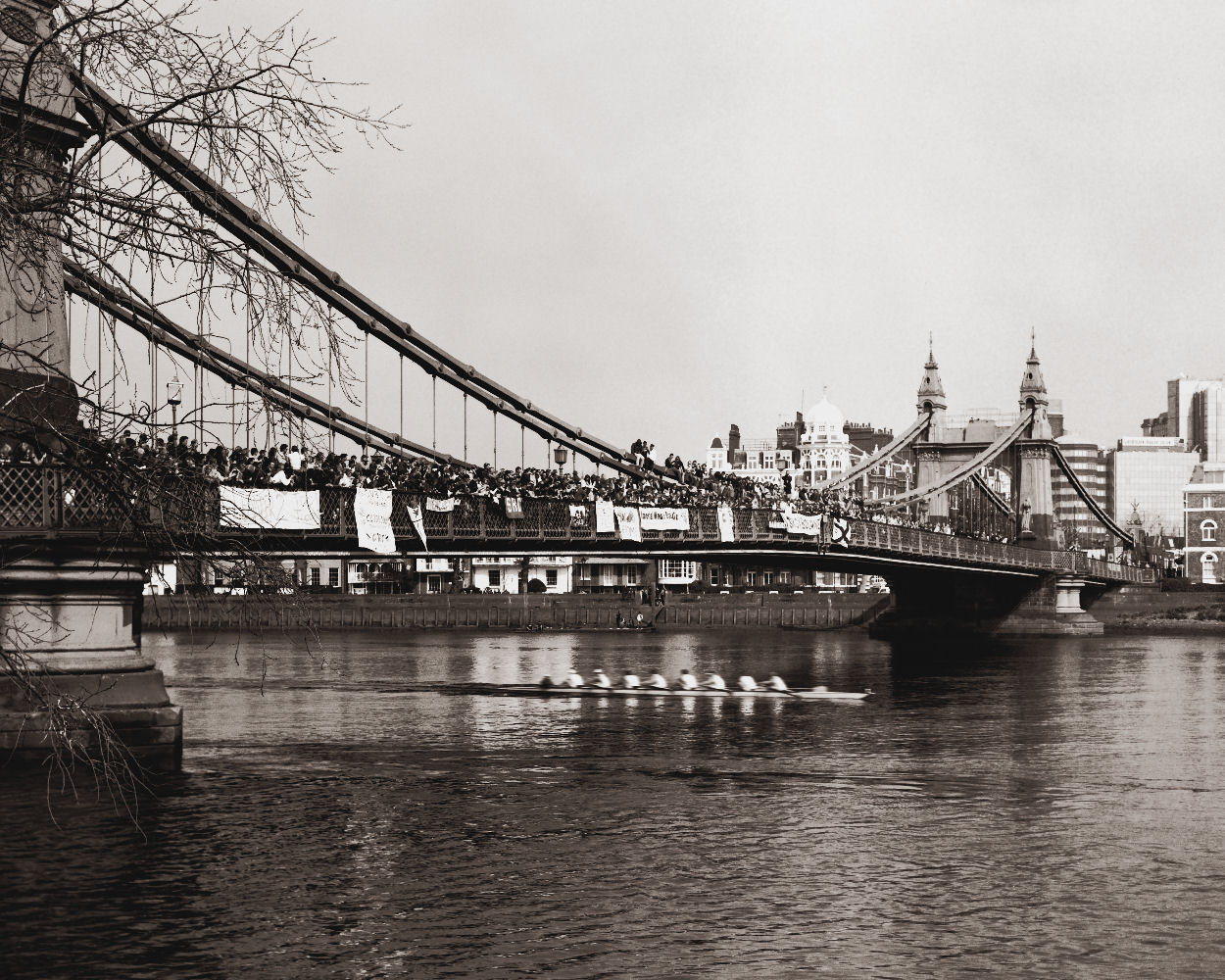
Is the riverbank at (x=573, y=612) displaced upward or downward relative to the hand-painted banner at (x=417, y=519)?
downward

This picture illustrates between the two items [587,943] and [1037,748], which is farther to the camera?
[1037,748]

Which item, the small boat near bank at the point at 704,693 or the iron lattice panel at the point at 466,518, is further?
the small boat near bank at the point at 704,693

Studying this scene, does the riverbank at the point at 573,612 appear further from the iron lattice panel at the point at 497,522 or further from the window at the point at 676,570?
the iron lattice panel at the point at 497,522

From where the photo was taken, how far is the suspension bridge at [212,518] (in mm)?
8453

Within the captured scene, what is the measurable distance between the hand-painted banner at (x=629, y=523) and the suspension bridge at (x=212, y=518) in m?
0.09

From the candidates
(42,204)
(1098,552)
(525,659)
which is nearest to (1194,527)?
(1098,552)

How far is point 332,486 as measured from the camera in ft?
115

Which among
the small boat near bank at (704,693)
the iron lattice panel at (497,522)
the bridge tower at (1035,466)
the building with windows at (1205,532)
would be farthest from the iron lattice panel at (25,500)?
the building with windows at (1205,532)

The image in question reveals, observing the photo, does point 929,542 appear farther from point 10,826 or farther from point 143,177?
point 143,177

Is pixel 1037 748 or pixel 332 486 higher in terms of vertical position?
pixel 332 486

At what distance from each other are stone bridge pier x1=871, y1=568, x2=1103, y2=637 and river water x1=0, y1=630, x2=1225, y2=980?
52.0 m

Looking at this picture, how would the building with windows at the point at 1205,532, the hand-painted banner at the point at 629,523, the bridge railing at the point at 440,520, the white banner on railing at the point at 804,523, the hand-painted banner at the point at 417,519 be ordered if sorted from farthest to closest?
the building with windows at the point at 1205,532, the white banner on railing at the point at 804,523, the hand-painted banner at the point at 629,523, the hand-painted banner at the point at 417,519, the bridge railing at the point at 440,520

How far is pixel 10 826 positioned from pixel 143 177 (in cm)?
1441

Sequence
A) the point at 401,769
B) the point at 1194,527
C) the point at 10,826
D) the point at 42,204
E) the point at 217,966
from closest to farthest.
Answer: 1. the point at 42,204
2. the point at 217,966
3. the point at 10,826
4. the point at 401,769
5. the point at 1194,527
